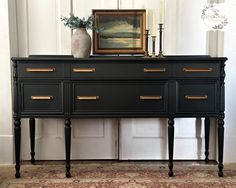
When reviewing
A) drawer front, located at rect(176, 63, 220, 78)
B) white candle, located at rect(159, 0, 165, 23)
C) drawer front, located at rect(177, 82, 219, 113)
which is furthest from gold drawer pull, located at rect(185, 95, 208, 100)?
white candle, located at rect(159, 0, 165, 23)

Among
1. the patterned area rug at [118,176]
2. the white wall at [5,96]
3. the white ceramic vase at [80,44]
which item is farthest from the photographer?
the white wall at [5,96]

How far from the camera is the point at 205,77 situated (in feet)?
8.47

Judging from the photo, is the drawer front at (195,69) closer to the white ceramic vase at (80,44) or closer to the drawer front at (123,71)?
the drawer front at (123,71)

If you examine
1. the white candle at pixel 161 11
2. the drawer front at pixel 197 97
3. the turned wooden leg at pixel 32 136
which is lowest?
the turned wooden leg at pixel 32 136

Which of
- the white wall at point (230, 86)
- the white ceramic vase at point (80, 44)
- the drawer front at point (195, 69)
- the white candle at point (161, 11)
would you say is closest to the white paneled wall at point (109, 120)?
the white candle at point (161, 11)

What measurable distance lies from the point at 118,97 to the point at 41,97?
0.58 m

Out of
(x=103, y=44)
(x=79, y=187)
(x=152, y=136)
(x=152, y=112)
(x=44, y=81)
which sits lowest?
(x=79, y=187)

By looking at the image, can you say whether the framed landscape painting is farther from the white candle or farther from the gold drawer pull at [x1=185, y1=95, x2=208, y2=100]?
the gold drawer pull at [x1=185, y1=95, x2=208, y2=100]

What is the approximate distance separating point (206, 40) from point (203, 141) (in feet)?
3.01

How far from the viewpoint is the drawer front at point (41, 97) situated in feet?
8.34

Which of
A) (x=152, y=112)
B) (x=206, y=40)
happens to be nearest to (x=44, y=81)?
(x=152, y=112)

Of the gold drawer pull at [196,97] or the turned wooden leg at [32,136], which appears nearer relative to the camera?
the gold drawer pull at [196,97]

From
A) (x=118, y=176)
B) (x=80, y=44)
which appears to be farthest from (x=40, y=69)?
(x=118, y=176)

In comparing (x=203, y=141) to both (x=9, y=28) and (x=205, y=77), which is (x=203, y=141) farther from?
(x=9, y=28)
